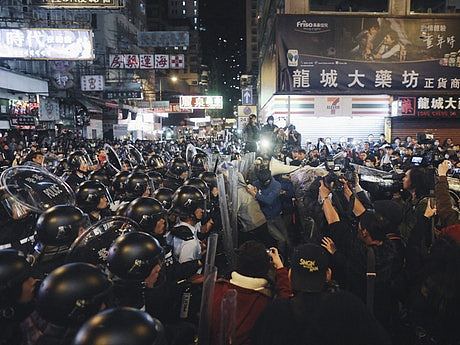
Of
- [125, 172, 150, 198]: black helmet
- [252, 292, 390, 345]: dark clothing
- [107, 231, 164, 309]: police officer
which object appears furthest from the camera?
[125, 172, 150, 198]: black helmet

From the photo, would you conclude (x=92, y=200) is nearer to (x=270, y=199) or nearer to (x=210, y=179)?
(x=210, y=179)

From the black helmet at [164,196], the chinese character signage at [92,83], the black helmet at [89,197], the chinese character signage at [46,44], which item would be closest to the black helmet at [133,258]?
the black helmet at [164,196]

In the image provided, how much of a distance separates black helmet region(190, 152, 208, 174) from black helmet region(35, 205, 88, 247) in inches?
232

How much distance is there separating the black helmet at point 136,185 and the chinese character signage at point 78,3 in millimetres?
8280

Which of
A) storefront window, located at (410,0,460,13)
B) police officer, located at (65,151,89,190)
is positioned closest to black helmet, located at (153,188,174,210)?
police officer, located at (65,151,89,190)

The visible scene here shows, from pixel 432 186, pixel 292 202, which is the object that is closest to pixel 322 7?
pixel 292 202

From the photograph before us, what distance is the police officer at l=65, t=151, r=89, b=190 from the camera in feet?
27.7

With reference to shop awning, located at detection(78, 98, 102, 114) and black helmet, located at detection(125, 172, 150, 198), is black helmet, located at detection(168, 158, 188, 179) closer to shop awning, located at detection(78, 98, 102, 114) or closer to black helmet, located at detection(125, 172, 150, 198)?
black helmet, located at detection(125, 172, 150, 198)

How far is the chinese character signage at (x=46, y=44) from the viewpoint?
15719 millimetres

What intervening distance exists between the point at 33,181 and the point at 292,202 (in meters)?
4.40

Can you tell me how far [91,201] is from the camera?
6.17 meters

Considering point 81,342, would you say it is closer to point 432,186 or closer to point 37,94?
point 432,186

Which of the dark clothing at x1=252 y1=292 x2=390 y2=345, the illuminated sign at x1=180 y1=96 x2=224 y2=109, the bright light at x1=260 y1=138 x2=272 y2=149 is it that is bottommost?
the dark clothing at x1=252 y1=292 x2=390 y2=345

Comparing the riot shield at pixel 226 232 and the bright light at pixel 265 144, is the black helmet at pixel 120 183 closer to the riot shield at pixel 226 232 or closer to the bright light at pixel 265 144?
the riot shield at pixel 226 232
